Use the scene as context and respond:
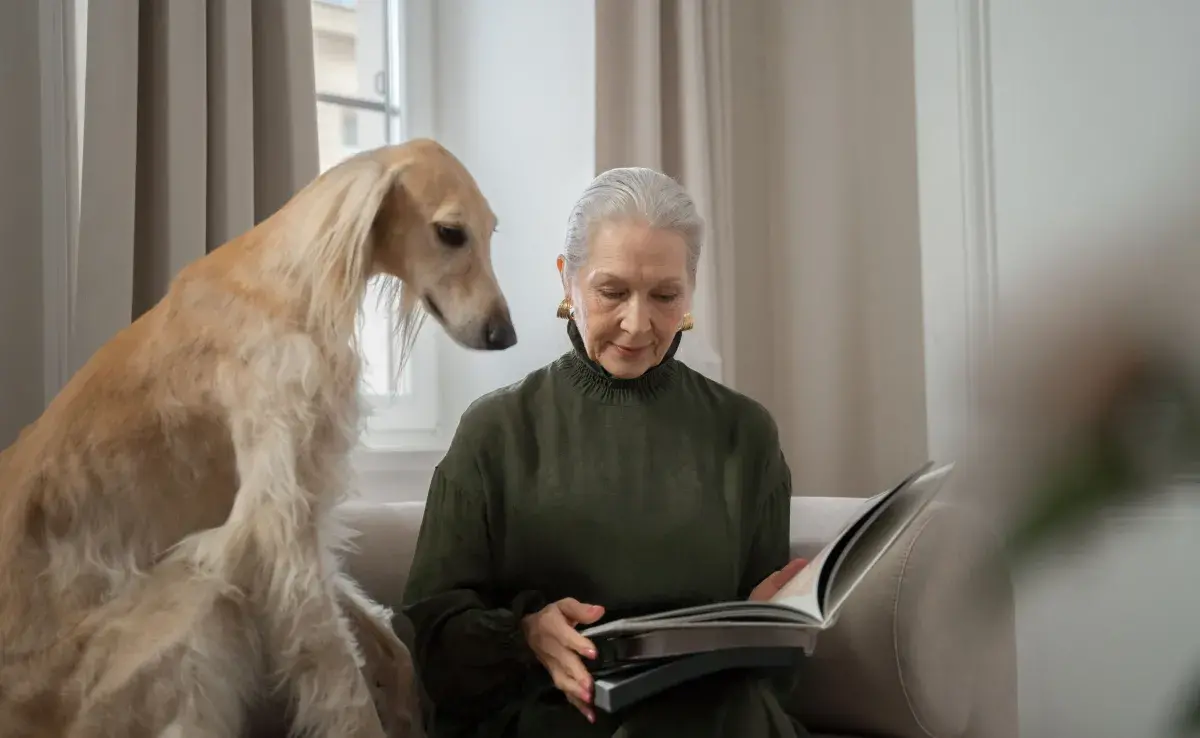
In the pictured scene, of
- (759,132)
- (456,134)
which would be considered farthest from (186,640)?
(759,132)

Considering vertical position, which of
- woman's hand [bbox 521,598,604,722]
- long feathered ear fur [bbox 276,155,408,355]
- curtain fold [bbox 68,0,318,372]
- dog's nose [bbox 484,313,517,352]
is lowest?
woman's hand [bbox 521,598,604,722]

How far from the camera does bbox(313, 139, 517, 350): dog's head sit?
3.35 feet

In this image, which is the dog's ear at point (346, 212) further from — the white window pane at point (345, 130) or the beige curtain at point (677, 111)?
the white window pane at point (345, 130)

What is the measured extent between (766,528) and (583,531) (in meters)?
0.25

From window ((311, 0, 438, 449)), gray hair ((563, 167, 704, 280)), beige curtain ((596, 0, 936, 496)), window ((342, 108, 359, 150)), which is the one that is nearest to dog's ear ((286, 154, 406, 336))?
gray hair ((563, 167, 704, 280))

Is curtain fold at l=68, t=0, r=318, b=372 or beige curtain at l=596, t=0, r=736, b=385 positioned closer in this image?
curtain fold at l=68, t=0, r=318, b=372

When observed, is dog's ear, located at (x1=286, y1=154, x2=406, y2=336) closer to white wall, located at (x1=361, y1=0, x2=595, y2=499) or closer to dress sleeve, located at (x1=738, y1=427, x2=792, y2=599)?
dress sleeve, located at (x1=738, y1=427, x2=792, y2=599)

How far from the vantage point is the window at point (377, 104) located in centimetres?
219

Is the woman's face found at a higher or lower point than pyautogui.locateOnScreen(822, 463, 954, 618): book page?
higher

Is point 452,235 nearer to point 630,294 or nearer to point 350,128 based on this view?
point 630,294

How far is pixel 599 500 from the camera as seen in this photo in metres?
1.13

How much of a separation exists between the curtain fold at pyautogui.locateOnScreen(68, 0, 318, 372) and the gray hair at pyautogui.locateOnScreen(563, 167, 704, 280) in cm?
59

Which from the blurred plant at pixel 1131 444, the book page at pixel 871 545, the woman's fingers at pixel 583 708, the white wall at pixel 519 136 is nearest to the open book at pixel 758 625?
the book page at pixel 871 545

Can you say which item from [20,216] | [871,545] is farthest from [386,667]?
[20,216]
